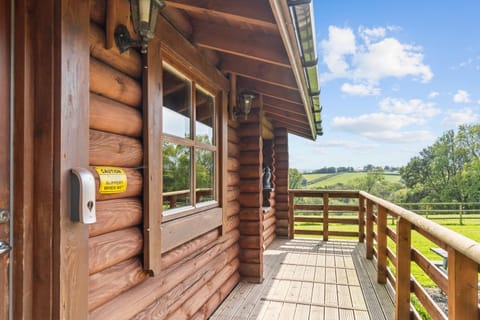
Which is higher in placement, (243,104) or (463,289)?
(243,104)

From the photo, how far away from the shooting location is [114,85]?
1.42 m

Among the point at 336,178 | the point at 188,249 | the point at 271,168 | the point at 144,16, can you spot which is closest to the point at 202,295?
the point at 188,249

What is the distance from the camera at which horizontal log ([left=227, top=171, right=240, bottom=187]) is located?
320 cm

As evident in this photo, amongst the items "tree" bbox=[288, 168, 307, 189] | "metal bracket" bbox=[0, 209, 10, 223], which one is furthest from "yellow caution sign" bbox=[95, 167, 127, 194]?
"tree" bbox=[288, 168, 307, 189]

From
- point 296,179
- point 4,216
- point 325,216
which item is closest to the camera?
point 4,216

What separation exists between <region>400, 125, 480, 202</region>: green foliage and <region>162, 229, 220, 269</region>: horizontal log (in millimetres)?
24289

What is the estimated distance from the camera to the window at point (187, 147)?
1.93 meters

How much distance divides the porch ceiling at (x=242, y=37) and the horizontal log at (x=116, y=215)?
3.70 ft

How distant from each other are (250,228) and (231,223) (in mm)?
401

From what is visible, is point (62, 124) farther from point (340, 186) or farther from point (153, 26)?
point (340, 186)

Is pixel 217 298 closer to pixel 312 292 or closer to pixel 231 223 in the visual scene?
pixel 231 223

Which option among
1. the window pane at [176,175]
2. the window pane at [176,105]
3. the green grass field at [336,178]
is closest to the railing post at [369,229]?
the window pane at [176,175]

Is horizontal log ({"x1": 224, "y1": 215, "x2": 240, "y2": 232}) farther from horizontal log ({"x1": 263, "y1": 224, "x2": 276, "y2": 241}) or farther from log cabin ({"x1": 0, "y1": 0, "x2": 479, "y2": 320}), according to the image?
horizontal log ({"x1": 263, "y1": 224, "x2": 276, "y2": 241})

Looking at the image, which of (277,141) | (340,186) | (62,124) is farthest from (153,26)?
(340,186)
